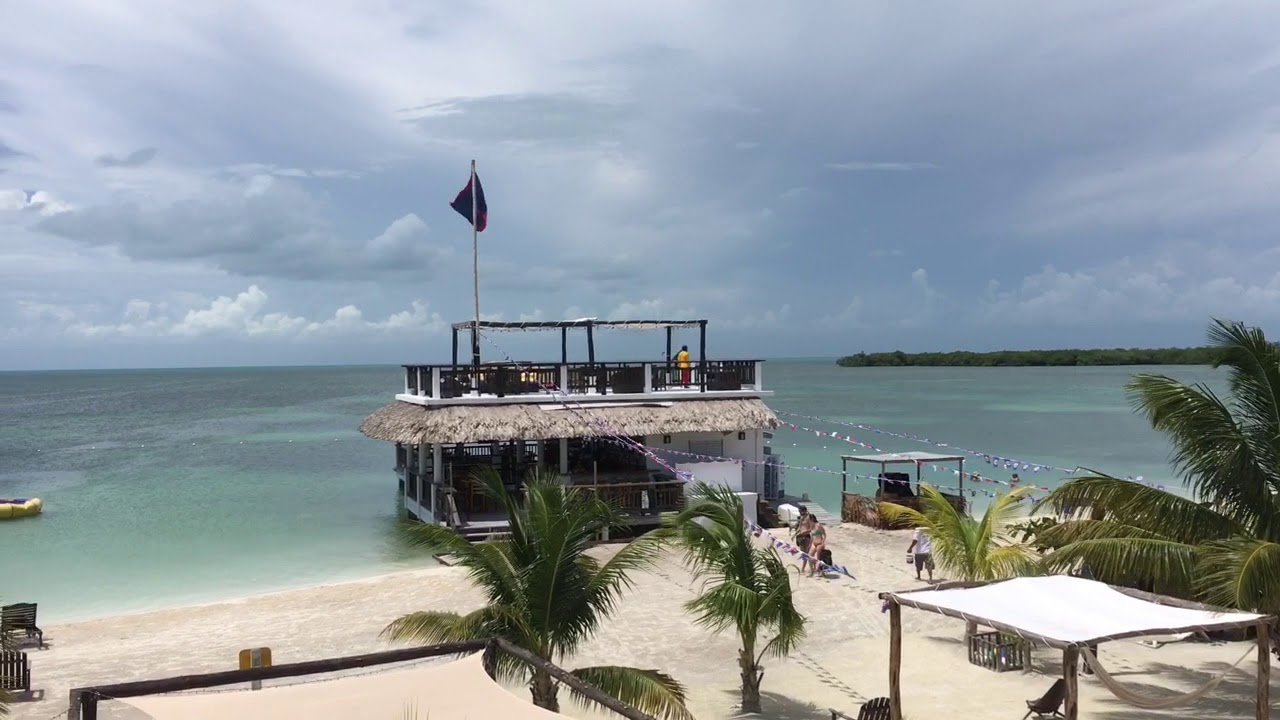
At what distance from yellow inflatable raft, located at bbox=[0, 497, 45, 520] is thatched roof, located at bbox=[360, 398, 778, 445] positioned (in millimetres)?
12051

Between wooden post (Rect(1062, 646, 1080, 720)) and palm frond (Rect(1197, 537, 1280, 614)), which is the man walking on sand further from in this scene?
wooden post (Rect(1062, 646, 1080, 720))

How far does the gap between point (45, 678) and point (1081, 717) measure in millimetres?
11462

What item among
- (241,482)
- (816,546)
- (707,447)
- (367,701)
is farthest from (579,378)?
(241,482)

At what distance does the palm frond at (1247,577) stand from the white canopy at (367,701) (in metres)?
5.75

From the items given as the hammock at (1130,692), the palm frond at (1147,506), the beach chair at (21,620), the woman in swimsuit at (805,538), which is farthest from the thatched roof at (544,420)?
the hammock at (1130,692)

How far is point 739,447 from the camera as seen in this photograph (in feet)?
74.7

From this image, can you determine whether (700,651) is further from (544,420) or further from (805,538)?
(544,420)

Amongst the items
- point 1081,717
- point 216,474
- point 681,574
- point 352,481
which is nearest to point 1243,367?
point 1081,717

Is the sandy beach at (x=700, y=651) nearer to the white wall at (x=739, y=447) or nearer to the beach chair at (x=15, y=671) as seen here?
the beach chair at (x=15, y=671)

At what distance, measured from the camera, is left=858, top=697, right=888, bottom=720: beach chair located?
8.77 metres

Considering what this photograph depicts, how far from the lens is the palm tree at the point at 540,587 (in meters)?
8.08

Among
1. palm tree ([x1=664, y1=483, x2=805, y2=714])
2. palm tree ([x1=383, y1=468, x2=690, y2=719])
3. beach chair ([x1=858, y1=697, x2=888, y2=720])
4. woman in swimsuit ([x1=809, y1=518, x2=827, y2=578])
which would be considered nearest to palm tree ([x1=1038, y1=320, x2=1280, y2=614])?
beach chair ([x1=858, y1=697, x2=888, y2=720])

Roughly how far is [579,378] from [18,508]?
17.0 meters

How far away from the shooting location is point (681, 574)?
54.0 ft
